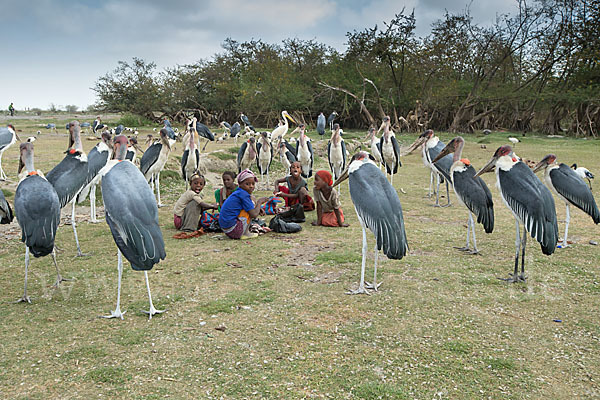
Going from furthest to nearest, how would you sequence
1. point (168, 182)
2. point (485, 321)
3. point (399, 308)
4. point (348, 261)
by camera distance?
point (168, 182)
point (348, 261)
point (399, 308)
point (485, 321)

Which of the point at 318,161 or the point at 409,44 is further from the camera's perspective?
the point at 409,44

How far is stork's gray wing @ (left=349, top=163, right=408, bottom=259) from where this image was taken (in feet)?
15.3

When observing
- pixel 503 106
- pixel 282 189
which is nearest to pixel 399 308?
pixel 282 189

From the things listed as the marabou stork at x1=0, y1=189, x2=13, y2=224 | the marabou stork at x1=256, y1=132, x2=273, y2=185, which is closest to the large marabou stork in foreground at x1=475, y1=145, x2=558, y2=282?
the marabou stork at x1=0, y1=189, x2=13, y2=224

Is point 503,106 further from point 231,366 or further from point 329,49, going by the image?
point 231,366

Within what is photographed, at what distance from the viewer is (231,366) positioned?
351 cm

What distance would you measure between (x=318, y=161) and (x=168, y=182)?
21.0 ft

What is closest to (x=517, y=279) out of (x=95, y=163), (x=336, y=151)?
(x=336, y=151)

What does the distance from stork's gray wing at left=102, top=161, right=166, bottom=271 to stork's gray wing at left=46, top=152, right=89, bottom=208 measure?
2.08m

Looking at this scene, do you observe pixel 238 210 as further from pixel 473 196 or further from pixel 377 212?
pixel 473 196

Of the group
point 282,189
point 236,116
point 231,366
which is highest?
point 236,116

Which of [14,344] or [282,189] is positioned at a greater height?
[282,189]

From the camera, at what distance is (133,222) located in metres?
4.16

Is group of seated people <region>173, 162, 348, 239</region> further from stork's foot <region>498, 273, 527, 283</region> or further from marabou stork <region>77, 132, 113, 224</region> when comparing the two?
stork's foot <region>498, 273, 527, 283</region>
